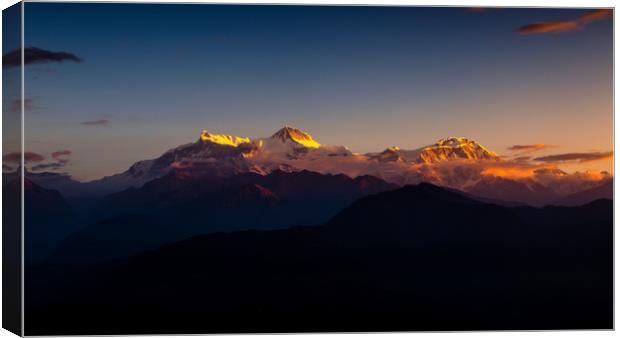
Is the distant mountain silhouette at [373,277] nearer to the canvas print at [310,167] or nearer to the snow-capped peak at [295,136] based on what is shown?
the canvas print at [310,167]

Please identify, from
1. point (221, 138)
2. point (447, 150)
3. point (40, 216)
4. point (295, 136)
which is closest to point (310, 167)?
point (295, 136)

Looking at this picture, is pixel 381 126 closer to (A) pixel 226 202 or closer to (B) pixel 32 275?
(A) pixel 226 202

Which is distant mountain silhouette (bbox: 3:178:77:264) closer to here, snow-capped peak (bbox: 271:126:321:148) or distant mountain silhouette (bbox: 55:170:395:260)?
distant mountain silhouette (bbox: 55:170:395:260)

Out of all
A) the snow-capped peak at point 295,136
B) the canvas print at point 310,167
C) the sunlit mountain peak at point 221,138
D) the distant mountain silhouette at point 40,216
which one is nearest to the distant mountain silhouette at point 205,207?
the canvas print at point 310,167

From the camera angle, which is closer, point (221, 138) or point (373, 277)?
point (221, 138)

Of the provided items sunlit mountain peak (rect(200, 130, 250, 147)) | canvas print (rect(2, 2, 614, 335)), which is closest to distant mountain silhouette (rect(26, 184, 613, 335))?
canvas print (rect(2, 2, 614, 335))

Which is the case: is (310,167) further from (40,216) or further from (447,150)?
(40,216)
